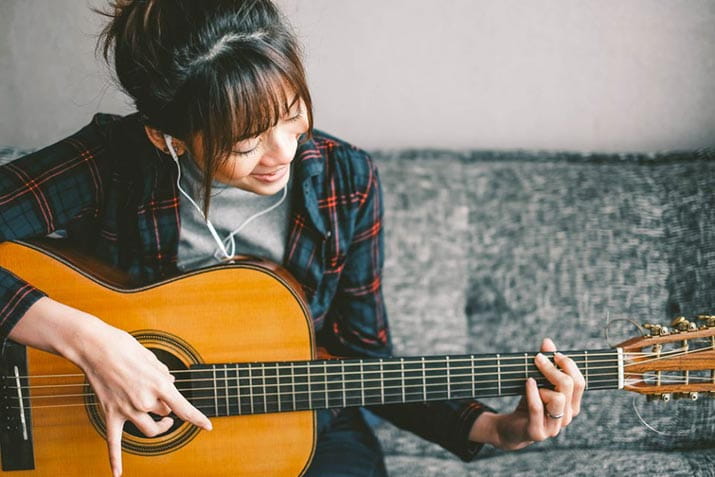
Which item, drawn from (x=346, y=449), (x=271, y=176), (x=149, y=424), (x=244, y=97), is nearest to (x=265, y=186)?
(x=271, y=176)

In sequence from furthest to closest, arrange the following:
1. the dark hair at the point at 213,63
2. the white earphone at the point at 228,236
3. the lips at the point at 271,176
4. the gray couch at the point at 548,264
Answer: the gray couch at the point at 548,264 < the white earphone at the point at 228,236 < the lips at the point at 271,176 < the dark hair at the point at 213,63

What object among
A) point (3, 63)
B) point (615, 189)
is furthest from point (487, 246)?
point (3, 63)

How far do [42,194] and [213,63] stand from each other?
38 centimetres

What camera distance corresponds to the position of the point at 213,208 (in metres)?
1.10

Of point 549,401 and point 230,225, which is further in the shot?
point 230,225

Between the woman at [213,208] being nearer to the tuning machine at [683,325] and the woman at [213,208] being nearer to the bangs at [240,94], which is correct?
the bangs at [240,94]

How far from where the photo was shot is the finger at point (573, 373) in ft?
3.13

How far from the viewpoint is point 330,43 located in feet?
5.00

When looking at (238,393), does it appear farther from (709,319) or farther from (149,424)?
(709,319)

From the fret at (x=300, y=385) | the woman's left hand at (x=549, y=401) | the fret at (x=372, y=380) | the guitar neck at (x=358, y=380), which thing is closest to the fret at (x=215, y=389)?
the guitar neck at (x=358, y=380)

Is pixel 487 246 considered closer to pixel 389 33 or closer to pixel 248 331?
pixel 389 33

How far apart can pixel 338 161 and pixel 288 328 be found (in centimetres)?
31

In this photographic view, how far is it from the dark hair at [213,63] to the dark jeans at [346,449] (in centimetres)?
58

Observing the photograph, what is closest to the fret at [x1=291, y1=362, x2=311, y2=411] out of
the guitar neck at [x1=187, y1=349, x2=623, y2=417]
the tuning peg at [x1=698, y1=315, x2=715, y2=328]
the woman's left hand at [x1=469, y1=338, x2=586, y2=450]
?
the guitar neck at [x1=187, y1=349, x2=623, y2=417]
